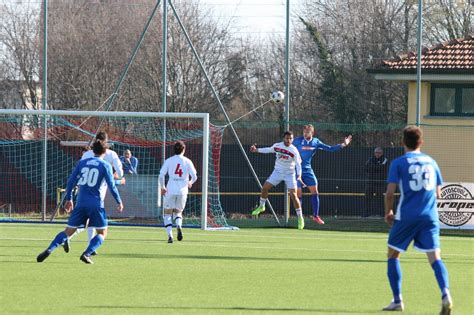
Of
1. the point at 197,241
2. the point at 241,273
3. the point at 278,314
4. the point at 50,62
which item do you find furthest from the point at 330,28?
the point at 278,314

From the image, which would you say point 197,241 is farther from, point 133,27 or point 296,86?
point 133,27

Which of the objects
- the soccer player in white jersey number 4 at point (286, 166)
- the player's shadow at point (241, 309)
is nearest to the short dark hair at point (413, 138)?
the player's shadow at point (241, 309)

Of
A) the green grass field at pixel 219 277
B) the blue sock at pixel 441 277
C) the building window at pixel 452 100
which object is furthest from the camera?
the building window at pixel 452 100

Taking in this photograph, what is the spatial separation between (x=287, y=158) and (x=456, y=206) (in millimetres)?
4058

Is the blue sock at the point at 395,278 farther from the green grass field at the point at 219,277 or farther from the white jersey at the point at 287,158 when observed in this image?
the white jersey at the point at 287,158

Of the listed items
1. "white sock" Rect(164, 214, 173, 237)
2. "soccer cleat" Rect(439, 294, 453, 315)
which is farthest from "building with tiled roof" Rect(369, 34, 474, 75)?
"soccer cleat" Rect(439, 294, 453, 315)

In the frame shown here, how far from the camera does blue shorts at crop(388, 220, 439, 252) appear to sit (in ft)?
36.1

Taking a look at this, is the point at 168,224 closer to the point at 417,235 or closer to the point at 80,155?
the point at 417,235

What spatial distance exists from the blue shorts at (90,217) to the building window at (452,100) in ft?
57.4

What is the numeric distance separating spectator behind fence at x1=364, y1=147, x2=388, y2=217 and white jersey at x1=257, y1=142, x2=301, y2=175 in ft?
13.3

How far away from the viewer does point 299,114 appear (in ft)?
138

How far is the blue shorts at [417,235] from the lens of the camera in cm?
1099

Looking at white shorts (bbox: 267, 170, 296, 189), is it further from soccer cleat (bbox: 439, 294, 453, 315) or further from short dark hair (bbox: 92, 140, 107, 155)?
soccer cleat (bbox: 439, 294, 453, 315)

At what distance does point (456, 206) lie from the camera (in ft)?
82.5
